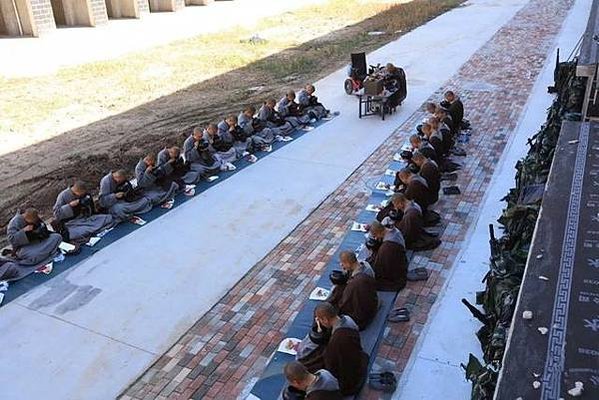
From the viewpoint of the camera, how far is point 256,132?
12.8m

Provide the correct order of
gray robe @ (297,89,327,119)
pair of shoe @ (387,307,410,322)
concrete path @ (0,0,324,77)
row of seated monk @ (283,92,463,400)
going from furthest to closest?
concrete path @ (0,0,324,77) < gray robe @ (297,89,327,119) < pair of shoe @ (387,307,410,322) < row of seated monk @ (283,92,463,400)

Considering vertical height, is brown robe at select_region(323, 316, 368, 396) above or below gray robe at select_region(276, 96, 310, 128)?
below

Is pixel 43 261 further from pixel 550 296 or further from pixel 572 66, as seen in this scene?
A: pixel 572 66

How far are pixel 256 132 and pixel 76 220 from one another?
4.84m

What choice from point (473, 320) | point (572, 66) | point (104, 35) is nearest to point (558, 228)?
point (473, 320)

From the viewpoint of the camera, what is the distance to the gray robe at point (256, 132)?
12.5 metres

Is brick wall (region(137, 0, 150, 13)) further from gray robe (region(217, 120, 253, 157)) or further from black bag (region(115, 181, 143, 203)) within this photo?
black bag (region(115, 181, 143, 203))

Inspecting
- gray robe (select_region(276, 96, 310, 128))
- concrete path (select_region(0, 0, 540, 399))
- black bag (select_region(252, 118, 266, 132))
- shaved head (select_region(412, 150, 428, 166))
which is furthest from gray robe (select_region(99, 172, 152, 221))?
gray robe (select_region(276, 96, 310, 128))

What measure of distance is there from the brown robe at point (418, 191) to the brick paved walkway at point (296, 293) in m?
0.61

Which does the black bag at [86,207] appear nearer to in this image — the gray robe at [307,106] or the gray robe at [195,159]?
the gray robe at [195,159]

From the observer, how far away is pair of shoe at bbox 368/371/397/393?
19.2 feet

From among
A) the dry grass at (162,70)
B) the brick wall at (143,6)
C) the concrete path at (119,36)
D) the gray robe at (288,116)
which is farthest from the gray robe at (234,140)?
A: the brick wall at (143,6)

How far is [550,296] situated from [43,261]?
6953 millimetres

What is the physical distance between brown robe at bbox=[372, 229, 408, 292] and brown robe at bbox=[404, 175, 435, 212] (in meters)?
1.43
